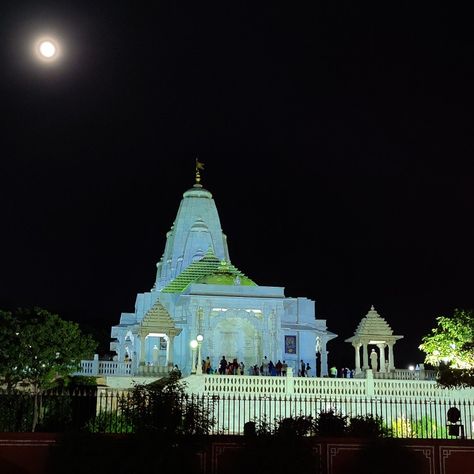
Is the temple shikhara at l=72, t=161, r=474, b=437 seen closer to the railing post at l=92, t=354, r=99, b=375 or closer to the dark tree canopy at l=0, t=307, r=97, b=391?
the railing post at l=92, t=354, r=99, b=375

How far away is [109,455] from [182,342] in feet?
105

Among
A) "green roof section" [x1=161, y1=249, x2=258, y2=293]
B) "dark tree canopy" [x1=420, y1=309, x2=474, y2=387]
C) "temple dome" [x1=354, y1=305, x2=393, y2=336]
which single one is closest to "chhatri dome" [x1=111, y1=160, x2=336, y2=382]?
"green roof section" [x1=161, y1=249, x2=258, y2=293]

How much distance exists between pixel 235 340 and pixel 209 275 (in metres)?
4.50

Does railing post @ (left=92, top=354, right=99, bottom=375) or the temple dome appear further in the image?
the temple dome

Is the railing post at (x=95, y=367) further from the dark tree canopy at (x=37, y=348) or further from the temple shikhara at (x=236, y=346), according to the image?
the dark tree canopy at (x=37, y=348)

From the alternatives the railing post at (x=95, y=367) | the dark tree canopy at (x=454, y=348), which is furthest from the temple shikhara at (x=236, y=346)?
the dark tree canopy at (x=454, y=348)

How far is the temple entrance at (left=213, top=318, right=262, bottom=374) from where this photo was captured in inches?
2089

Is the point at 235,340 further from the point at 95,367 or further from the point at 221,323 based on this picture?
the point at 95,367

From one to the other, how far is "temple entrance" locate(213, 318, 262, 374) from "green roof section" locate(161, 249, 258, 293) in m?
2.60

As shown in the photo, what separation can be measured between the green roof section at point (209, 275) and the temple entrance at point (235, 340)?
260 centimetres

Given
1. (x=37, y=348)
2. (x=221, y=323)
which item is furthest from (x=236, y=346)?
(x=37, y=348)

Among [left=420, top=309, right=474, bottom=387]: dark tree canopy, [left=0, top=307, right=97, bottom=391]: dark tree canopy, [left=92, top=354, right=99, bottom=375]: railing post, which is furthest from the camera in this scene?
[left=92, top=354, right=99, bottom=375]: railing post

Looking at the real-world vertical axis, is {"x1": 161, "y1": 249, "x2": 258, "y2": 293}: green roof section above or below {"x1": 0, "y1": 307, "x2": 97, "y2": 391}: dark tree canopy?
above

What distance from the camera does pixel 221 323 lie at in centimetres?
5359
